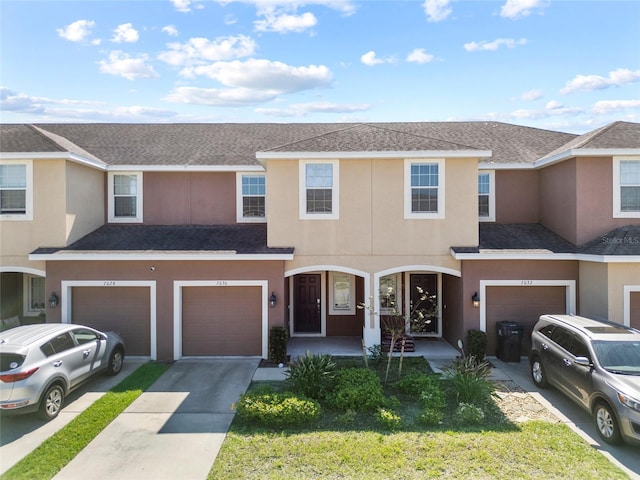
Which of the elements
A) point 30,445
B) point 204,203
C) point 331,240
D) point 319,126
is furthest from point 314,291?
point 30,445

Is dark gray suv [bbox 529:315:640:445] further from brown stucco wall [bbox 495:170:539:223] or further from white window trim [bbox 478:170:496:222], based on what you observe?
brown stucco wall [bbox 495:170:539:223]

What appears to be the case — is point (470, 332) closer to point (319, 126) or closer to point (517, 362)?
point (517, 362)

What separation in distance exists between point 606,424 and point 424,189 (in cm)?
718

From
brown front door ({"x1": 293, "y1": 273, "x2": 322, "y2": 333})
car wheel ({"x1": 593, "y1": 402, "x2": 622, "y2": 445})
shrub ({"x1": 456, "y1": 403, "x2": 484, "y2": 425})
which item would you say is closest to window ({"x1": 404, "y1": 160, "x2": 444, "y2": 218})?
brown front door ({"x1": 293, "y1": 273, "x2": 322, "y2": 333})

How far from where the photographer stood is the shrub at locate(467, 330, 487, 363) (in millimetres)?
11055

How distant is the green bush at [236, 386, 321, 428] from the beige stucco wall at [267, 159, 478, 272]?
192 inches

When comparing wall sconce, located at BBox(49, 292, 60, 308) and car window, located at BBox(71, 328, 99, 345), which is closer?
car window, located at BBox(71, 328, 99, 345)

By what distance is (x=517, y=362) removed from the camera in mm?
11148

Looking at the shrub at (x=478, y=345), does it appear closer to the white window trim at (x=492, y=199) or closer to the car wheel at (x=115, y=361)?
the white window trim at (x=492, y=199)

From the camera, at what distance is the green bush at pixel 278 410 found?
723cm

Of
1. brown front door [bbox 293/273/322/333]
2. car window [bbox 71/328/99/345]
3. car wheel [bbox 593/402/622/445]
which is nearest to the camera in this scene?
car wheel [bbox 593/402/622/445]

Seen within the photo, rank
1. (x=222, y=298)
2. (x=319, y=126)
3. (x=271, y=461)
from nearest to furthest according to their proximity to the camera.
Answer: (x=271, y=461) → (x=222, y=298) → (x=319, y=126)

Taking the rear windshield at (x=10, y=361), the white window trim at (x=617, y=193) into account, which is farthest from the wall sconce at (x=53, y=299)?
the white window trim at (x=617, y=193)

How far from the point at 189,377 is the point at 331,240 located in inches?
215
